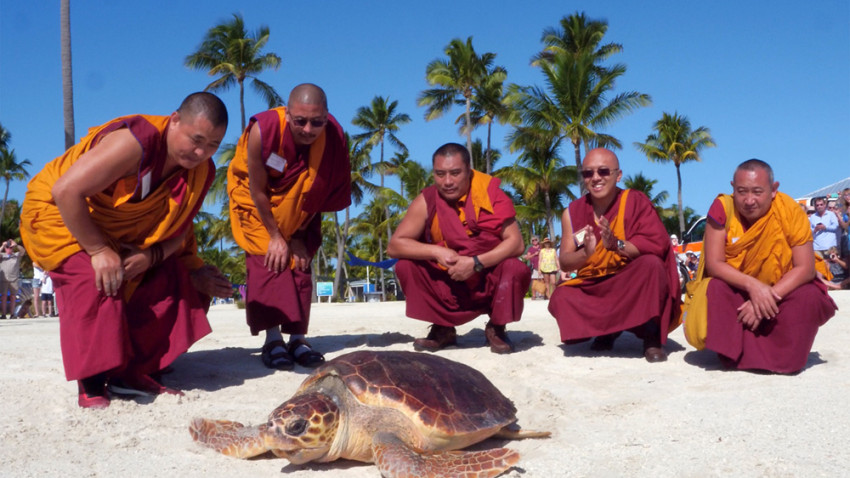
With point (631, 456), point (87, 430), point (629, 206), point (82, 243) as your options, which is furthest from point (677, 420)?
point (82, 243)

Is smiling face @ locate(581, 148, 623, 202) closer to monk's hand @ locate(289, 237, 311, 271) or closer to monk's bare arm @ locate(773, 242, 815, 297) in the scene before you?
monk's bare arm @ locate(773, 242, 815, 297)

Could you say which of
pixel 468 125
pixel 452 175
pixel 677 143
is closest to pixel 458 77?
pixel 468 125

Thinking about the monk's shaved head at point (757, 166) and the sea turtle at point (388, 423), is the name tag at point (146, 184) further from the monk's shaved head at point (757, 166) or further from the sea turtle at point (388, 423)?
the monk's shaved head at point (757, 166)

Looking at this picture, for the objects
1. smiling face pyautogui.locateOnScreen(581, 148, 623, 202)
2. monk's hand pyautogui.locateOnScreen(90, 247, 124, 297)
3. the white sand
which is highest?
smiling face pyautogui.locateOnScreen(581, 148, 623, 202)

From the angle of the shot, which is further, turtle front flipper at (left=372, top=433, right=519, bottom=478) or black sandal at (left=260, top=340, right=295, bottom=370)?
black sandal at (left=260, top=340, right=295, bottom=370)

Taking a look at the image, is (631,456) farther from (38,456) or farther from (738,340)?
(38,456)

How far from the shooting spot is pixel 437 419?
2.68 meters

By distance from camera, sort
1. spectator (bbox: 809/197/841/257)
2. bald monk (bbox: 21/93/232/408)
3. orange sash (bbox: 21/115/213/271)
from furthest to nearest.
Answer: spectator (bbox: 809/197/841/257) → orange sash (bbox: 21/115/213/271) → bald monk (bbox: 21/93/232/408)

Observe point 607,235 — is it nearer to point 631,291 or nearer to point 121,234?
point 631,291

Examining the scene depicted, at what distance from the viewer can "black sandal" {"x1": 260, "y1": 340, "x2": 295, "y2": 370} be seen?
4402 millimetres

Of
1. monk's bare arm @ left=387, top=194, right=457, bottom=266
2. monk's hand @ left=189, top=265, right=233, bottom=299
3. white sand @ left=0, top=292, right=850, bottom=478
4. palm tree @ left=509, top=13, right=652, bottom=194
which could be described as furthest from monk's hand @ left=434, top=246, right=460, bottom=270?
palm tree @ left=509, top=13, right=652, bottom=194

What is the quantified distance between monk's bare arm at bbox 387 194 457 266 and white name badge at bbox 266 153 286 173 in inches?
38.7

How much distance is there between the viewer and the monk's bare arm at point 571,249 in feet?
14.6

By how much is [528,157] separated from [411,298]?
2703 centimetres
